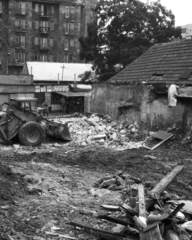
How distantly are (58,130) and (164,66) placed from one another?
6.95 meters

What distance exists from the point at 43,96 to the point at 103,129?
62.6 ft

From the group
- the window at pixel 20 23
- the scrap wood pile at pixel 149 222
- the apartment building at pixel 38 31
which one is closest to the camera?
the scrap wood pile at pixel 149 222

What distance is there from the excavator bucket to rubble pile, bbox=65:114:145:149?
561 millimetres

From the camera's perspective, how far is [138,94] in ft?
58.5

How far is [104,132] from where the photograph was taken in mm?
17156

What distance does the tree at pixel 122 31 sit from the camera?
32031mm

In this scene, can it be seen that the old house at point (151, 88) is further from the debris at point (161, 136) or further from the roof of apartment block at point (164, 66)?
the debris at point (161, 136)

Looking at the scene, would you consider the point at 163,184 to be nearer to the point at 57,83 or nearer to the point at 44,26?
the point at 57,83

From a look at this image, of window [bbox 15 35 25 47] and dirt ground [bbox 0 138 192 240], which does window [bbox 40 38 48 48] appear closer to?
window [bbox 15 35 25 47]

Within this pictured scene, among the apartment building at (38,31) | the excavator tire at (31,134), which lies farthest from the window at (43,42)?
the excavator tire at (31,134)

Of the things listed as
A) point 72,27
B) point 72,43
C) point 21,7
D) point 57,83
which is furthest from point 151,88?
point 72,27

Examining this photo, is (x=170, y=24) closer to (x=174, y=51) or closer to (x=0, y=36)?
(x=174, y=51)

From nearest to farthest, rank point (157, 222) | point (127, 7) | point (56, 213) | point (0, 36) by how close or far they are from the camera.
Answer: point (157, 222)
point (56, 213)
point (127, 7)
point (0, 36)

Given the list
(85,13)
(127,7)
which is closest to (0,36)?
(85,13)
